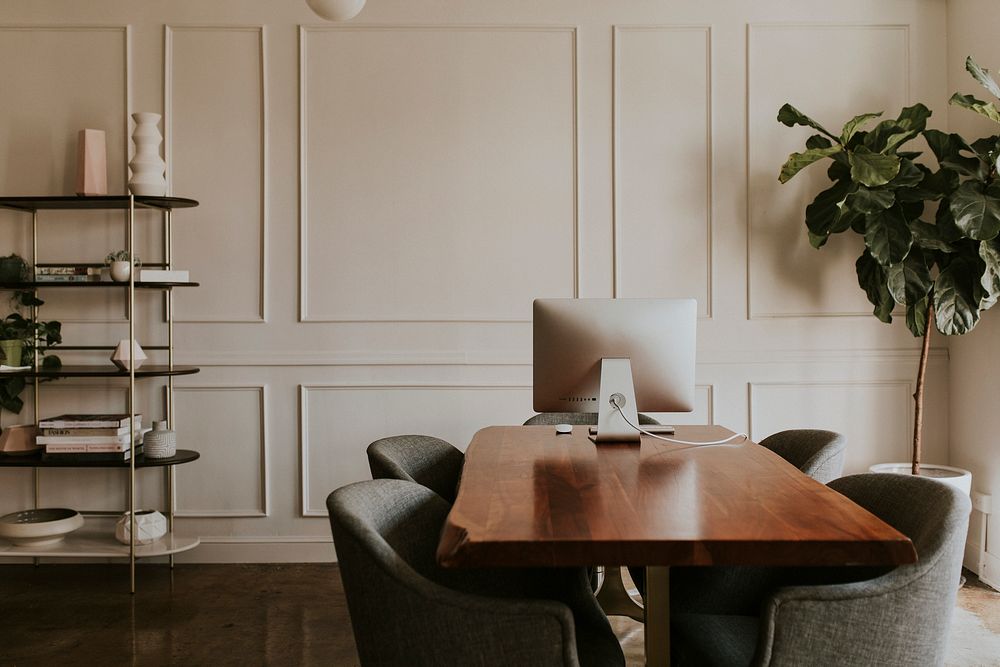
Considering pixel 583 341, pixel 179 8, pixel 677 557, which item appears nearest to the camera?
pixel 677 557

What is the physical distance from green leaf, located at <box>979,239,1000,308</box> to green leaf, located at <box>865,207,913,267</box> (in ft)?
0.94

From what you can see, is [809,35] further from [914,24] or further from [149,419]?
[149,419]

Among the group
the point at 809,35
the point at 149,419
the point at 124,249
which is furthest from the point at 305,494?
the point at 809,35

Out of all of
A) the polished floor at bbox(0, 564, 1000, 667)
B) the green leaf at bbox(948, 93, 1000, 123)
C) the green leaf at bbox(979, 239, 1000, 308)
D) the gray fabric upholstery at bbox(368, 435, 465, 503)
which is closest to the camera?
the gray fabric upholstery at bbox(368, 435, 465, 503)

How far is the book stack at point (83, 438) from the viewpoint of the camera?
3.96 m

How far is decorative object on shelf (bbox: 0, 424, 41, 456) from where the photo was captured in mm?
4016

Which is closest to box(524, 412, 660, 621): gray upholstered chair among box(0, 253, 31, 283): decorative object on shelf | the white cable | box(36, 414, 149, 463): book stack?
the white cable

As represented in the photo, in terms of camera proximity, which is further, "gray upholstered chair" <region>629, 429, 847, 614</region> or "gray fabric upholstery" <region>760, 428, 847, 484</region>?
"gray fabric upholstery" <region>760, 428, 847, 484</region>

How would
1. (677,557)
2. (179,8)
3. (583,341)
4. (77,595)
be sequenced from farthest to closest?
1. (179,8)
2. (77,595)
3. (583,341)
4. (677,557)

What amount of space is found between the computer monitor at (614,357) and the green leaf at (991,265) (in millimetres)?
1720

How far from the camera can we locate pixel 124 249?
4285 millimetres

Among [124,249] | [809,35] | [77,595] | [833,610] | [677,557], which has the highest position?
[809,35]

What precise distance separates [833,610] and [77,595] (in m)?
3.42

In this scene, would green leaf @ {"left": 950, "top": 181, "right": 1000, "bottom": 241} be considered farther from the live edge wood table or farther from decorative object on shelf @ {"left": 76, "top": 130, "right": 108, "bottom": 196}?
decorative object on shelf @ {"left": 76, "top": 130, "right": 108, "bottom": 196}
